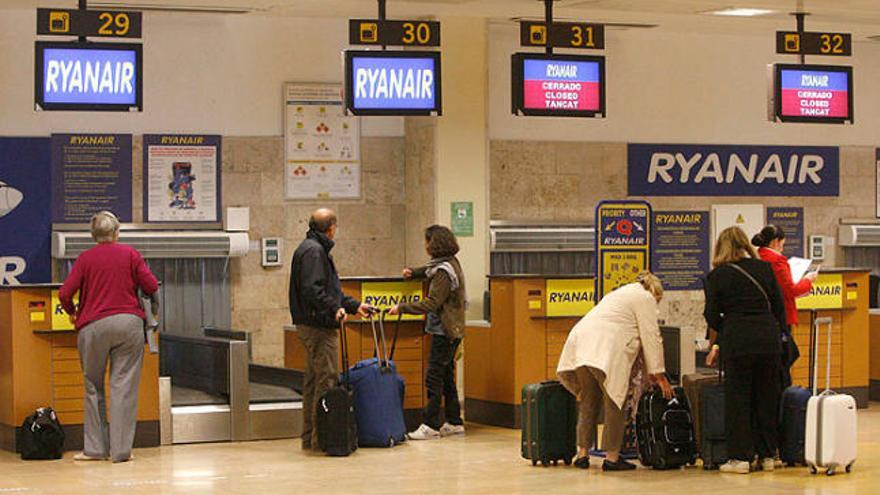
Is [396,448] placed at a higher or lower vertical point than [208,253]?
lower

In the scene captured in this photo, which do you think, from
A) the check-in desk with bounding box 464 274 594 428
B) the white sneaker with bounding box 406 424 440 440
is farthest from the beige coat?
the check-in desk with bounding box 464 274 594 428

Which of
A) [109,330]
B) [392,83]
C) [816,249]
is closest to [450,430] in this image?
[392,83]

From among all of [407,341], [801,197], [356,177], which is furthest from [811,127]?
[407,341]

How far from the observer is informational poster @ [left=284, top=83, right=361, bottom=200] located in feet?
46.8

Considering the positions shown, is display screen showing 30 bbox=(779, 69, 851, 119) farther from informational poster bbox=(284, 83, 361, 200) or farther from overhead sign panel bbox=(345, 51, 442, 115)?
informational poster bbox=(284, 83, 361, 200)

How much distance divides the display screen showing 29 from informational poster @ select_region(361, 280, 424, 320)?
1675 millimetres

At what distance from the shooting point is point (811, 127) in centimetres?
1655

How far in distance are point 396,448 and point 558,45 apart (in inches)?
134

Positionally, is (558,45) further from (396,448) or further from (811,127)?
(811,127)

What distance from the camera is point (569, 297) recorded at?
12094 mm

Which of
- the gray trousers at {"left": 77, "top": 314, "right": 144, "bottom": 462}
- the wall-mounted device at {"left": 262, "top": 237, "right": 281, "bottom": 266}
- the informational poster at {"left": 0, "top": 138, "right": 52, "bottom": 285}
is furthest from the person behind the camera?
the wall-mounted device at {"left": 262, "top": 237, "right": 281, "bottom": 266}

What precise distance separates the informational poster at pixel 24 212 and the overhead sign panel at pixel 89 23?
268cm

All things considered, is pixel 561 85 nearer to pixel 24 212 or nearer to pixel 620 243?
pixel 620 243

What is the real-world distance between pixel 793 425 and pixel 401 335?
3332mm
